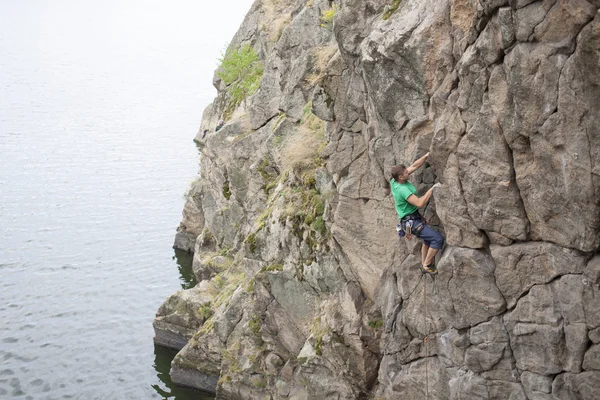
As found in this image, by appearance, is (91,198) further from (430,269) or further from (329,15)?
(430,269)

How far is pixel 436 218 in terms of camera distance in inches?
671

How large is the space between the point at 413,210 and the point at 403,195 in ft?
1.72

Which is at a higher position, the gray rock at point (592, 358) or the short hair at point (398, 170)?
the short hair at point (398, 170)

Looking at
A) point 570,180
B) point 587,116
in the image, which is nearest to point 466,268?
point 570,180

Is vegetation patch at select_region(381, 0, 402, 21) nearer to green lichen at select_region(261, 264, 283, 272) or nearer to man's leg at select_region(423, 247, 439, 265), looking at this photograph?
man's leg at select_region(423, 247, 439, 265)

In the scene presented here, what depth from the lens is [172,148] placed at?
76812mm

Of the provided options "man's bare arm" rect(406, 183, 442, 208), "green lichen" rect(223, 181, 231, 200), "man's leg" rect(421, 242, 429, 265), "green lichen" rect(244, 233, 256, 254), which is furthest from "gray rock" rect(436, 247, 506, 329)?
"green lichen" rect(223, 181, 231, 200)

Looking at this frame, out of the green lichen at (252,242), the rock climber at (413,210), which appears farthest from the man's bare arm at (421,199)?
the green lichen at (252,242)

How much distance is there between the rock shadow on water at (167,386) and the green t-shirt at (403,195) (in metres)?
18.2

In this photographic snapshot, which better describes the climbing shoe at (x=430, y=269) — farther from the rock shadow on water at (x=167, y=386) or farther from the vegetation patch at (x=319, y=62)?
the rock shadow on water at (x=167, y=386)

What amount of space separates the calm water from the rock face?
1113cm

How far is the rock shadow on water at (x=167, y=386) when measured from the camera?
32.4m

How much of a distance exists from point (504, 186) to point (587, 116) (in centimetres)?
245

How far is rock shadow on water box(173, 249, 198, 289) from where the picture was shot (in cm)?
4700
